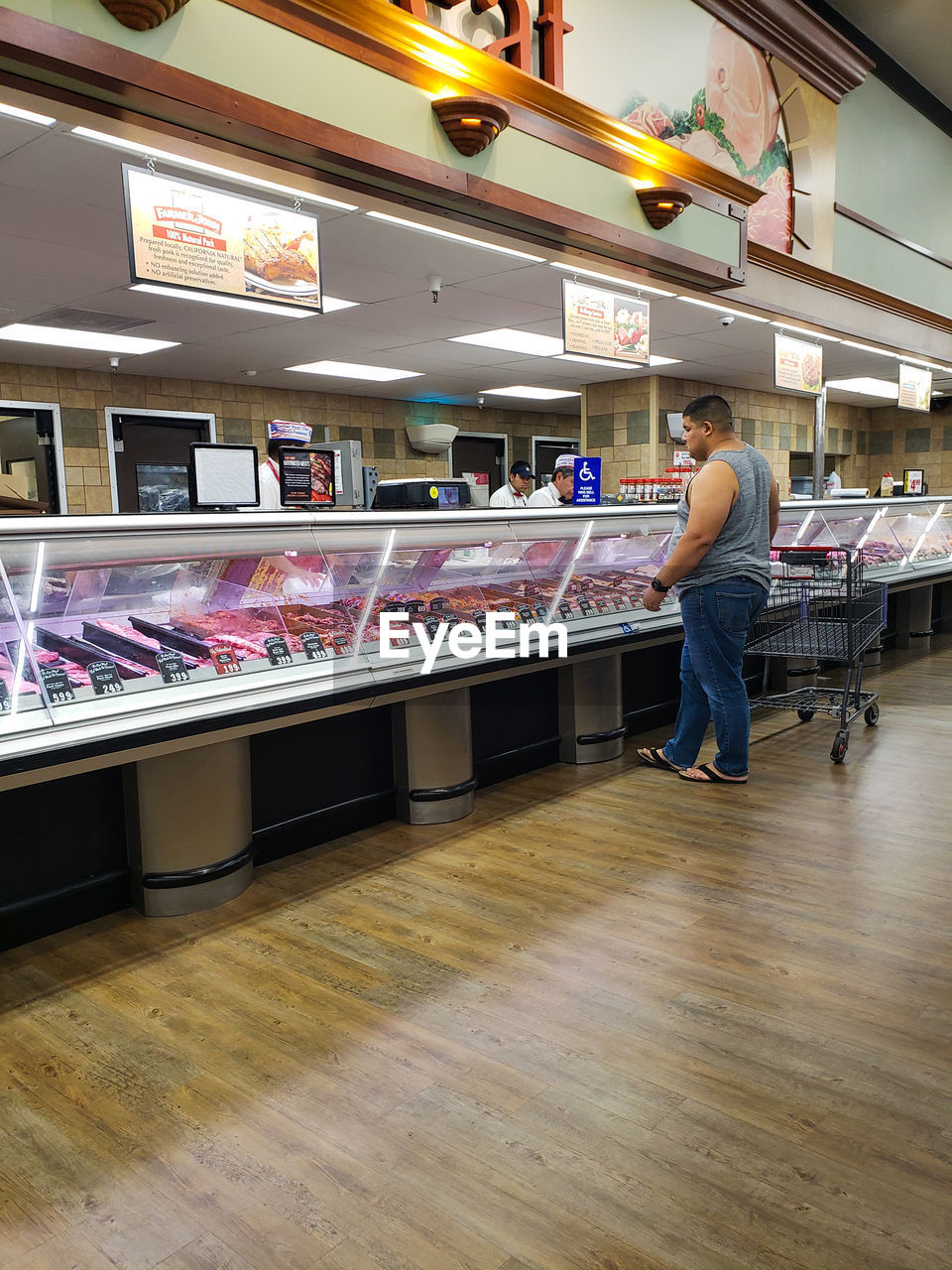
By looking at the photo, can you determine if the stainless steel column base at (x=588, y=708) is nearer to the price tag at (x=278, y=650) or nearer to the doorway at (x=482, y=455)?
the price tag at (x=278, y=650)

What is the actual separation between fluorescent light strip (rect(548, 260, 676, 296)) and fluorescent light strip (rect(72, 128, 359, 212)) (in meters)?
1.57

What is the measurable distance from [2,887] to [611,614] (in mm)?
2812

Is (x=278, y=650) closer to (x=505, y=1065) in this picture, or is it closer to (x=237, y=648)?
(x=237, y=648)

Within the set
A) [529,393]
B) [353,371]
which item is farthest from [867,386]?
[353,371]

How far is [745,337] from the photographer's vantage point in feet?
26.3

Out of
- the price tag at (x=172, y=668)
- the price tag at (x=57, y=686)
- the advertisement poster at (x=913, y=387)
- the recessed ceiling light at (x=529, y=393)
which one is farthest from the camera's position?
the recessed ceiling light at (x=529, y=393)

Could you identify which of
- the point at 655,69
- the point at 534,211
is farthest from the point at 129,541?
the point at 655,69

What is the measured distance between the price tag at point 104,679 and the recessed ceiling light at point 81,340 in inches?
195

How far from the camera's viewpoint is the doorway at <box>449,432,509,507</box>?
466 inches

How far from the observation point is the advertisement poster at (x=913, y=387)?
973cm

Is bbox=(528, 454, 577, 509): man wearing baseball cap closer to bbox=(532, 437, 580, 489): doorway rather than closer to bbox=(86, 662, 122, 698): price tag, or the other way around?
bbox=(86, 662, 122, 698): price tag

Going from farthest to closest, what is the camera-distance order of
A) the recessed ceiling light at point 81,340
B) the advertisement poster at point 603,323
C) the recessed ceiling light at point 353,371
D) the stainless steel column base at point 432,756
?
the recessed ceiling light at point 353,371 → the recessed ceiling light at point 81,340 → the advertisement poster at point 603,323 → the stainless steel column base at point 432,756

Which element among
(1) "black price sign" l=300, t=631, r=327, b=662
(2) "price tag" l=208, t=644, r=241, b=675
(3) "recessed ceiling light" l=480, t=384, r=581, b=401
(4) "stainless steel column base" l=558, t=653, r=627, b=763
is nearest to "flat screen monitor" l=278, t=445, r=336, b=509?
(1) "black price sign" l=300, t=631, r=327, b=662

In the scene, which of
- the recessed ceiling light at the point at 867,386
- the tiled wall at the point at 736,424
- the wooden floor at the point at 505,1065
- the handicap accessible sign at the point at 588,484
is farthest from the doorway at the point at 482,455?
the wooden floor at the point at 505,1065
